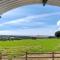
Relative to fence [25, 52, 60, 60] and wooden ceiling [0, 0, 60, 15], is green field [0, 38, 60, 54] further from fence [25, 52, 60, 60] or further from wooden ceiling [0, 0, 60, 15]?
wooden ceiling [0, 0, 60, 15]

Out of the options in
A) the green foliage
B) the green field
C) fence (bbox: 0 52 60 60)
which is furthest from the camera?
the green field

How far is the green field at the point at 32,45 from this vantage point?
490 inches

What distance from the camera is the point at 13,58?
11.1 m

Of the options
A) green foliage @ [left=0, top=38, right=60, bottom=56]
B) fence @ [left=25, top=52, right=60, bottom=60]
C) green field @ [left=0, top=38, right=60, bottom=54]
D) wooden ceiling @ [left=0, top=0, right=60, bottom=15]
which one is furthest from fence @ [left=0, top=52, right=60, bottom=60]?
wooden ceiling @ [left=0, top=0, right=60, bottom=15]

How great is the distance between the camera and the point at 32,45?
1385 centimetres

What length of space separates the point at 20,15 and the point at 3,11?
1053mm

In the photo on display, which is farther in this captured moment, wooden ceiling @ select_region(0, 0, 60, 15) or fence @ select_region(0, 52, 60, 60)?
wooden ceiling @ select_region(0, 0, 60, 15)

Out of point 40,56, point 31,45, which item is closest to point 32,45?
point 31,45

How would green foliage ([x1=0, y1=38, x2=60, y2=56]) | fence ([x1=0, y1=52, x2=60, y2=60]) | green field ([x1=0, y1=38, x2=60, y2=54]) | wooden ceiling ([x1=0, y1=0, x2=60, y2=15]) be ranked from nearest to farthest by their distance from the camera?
fence ([x1=0, y1=52, x2=60, y2=60]), wooden ceiling ([x1=0, y1=0, x2=60, y2=15]), green foliage ([x1=0, y1=38, x2=60, y2=56]), green field ([x1=0, y1=38, x2=60, y2=54])

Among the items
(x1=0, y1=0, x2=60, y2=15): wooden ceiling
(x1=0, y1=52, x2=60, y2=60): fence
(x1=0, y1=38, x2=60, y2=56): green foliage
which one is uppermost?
(x1=0, y1=0, x2=60, y2=15): wooden ceiling

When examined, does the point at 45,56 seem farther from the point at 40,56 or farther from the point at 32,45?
the point at 32,45

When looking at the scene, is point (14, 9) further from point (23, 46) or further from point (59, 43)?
point (59, 43)

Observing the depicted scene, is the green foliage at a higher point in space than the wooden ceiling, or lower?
lower

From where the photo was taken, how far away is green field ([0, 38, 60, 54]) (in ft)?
40.8
